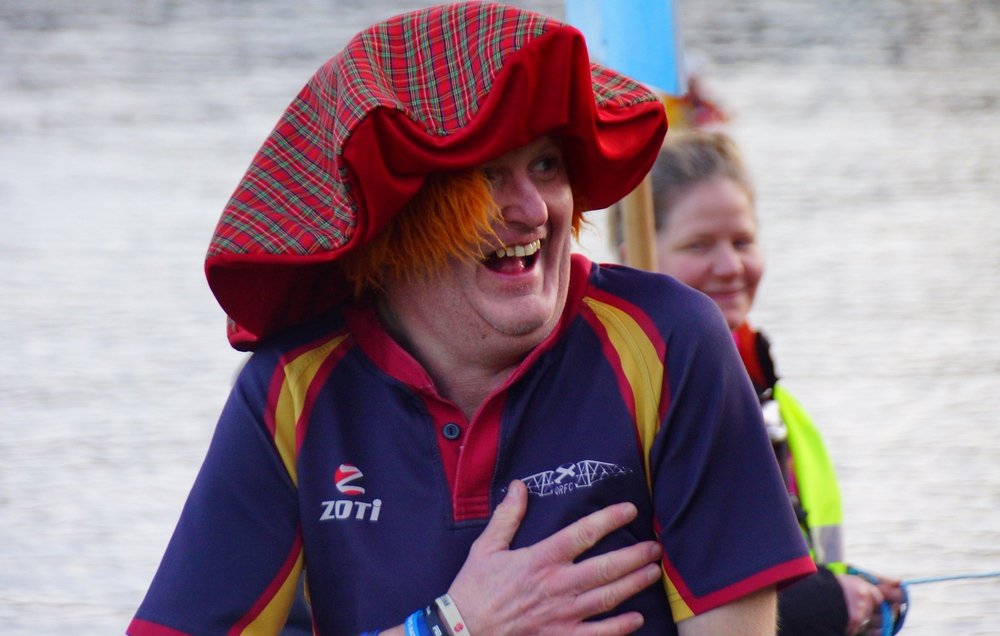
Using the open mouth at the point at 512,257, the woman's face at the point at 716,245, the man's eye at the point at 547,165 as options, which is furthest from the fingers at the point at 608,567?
the woman's face at the point at 716,245

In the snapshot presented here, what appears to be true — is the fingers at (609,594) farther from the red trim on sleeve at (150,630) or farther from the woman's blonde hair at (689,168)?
the woman's blonde hair at (689,168)

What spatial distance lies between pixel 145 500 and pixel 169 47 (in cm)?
643

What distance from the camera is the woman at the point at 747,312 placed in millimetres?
2066

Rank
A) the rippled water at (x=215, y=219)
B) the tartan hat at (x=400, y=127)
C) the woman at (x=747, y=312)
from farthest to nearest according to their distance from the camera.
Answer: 1. the rippled water at (x=215, y=219)
2. the woman at (x=747, y=312)
3. the tartan hat at (x=400, y=127)

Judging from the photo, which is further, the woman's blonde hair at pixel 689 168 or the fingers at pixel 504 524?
the woman's blonde hair at pixel 689 168

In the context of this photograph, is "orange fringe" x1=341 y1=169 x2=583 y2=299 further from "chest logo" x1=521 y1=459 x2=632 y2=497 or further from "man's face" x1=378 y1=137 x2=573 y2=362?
"chest logo" x1=521 y1=459 x2=632 y2=497

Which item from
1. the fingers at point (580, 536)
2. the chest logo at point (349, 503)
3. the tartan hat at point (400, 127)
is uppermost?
the tartan hat at point (400, 127)

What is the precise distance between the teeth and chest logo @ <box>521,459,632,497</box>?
0.82 feet

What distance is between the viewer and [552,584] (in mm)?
1575

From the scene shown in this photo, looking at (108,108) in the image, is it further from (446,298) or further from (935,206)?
(446,298)

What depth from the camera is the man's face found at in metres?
1.62

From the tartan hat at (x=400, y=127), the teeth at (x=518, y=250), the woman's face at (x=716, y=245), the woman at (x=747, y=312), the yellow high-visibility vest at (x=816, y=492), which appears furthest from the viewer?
the woman's face at (x=716, y=245)

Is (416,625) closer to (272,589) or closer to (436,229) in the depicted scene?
Result: (272,589)

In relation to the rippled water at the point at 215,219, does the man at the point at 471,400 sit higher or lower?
higher
